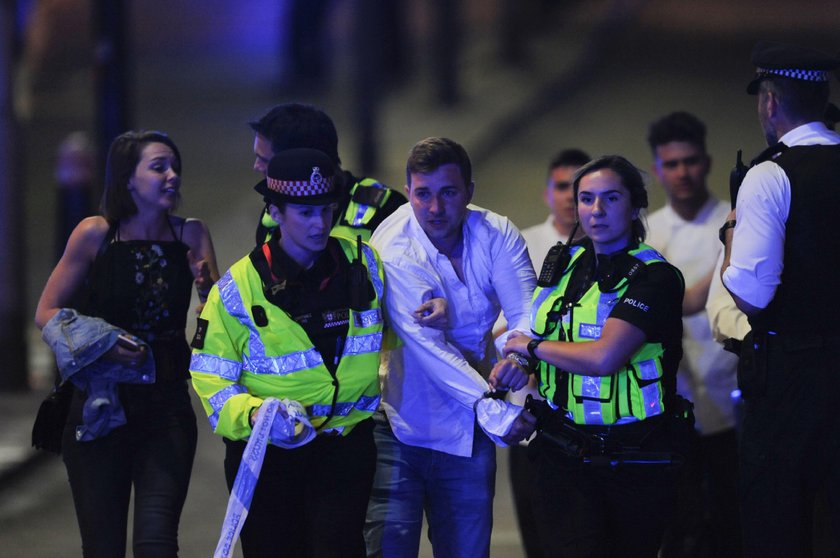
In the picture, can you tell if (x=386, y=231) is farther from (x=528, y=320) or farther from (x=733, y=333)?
(x=733, y=333)

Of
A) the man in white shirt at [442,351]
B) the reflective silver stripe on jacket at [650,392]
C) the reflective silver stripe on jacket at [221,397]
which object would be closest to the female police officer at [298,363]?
the reflective silver stripe on jacket at [221,397]

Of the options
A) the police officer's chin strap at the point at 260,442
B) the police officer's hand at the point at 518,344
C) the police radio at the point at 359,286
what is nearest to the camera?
the police officer's chin strap at the point at 260,442

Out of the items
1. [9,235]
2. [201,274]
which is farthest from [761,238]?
[9,235]

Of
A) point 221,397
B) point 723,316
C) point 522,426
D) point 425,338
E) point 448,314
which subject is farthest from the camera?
point 723,316

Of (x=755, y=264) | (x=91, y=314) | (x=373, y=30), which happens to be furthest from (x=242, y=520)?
(x=373, y=30)

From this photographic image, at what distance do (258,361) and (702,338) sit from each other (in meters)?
2.33

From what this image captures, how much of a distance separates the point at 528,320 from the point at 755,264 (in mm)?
838

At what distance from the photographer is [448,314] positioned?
16.0 ft

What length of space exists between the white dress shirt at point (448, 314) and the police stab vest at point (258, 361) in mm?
345

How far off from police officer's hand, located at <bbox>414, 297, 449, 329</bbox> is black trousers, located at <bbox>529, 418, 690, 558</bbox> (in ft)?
1.89

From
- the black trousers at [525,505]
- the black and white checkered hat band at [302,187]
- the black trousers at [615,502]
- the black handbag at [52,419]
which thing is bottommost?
the black trousers at [525,505]

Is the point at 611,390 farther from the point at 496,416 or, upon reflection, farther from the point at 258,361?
the point at 258,361

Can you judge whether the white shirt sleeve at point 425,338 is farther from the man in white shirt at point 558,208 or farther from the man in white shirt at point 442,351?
the man in white shirt at point 558,208

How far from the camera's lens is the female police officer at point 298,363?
4.39 m
